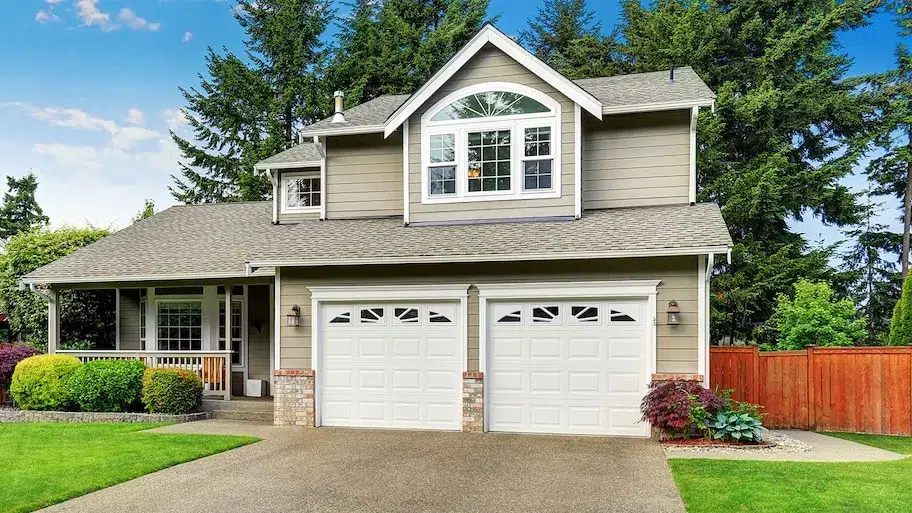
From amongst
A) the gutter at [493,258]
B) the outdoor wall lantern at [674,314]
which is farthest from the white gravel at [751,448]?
the gutter at [493,258]

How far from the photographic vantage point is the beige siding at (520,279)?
9.84m

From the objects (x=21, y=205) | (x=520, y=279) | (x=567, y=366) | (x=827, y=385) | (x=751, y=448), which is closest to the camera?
(x=751, y=448)

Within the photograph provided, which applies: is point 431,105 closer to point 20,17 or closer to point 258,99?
Answer: point 258,99

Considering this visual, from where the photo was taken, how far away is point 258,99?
26047 mm

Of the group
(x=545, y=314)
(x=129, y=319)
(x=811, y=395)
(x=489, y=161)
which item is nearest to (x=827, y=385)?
(x=811, y=395)

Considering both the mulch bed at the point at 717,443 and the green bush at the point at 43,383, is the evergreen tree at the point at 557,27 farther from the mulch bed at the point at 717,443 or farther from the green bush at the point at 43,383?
the green bush at the point at 43,383

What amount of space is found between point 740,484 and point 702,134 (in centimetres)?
1495

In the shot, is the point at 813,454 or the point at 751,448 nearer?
the point at 813,454

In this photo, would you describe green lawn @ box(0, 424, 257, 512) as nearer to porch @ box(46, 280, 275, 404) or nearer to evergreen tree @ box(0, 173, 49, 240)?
porch @ box(46, 280, 275, 404)

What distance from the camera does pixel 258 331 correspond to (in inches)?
582

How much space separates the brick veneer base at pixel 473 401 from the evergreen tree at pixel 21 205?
94.5ft

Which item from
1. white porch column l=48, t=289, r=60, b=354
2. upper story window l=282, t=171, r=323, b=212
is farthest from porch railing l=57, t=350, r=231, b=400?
upper story window l=282, t=171, r=323, b=212

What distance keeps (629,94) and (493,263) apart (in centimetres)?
459

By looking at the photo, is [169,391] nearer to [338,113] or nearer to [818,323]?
[338,113]
